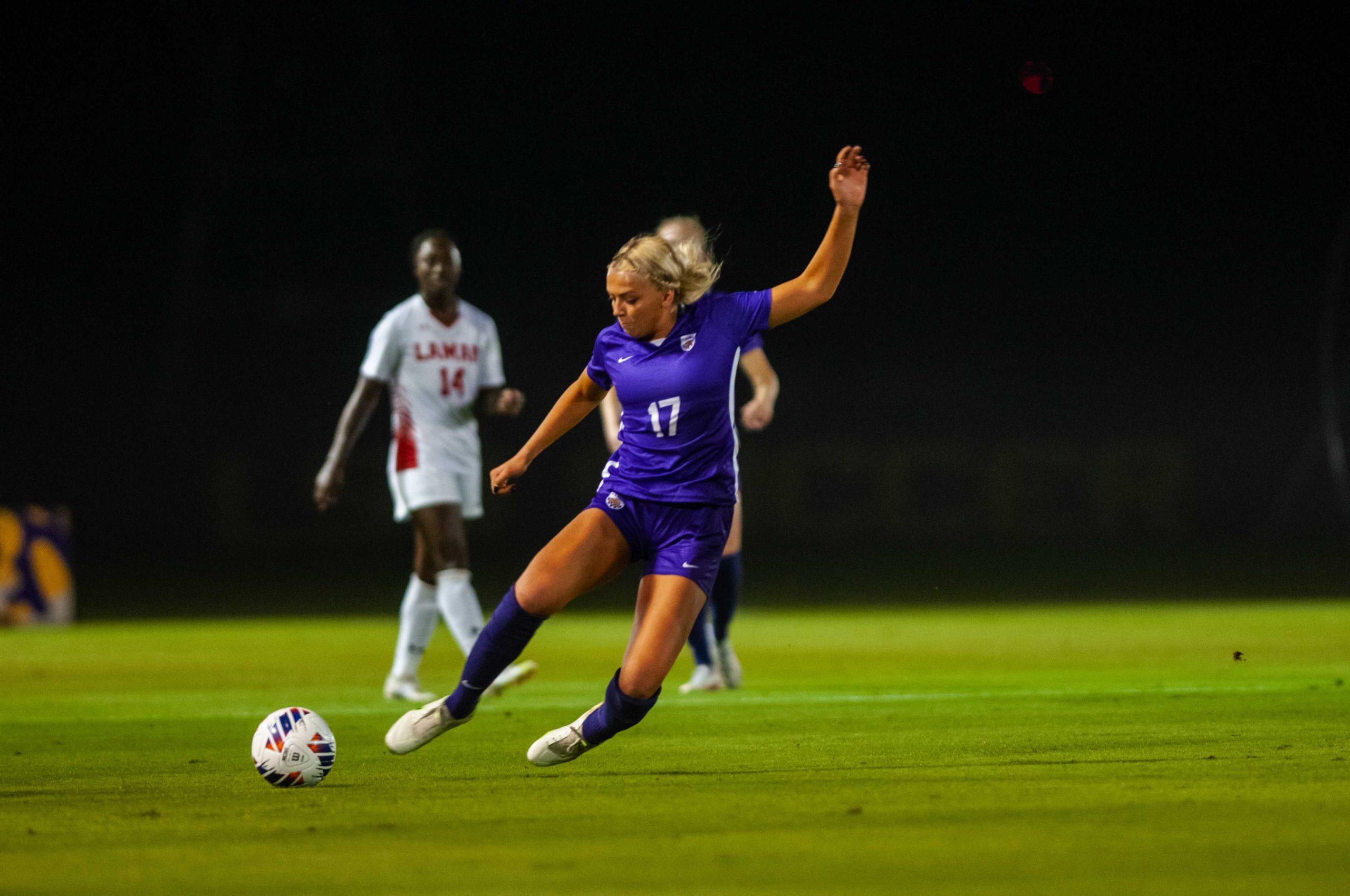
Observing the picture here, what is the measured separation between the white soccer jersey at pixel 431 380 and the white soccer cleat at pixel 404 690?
1.01 m

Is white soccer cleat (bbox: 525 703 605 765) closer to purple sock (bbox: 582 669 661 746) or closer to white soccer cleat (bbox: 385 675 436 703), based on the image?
purple sock (bbox: 582 669 661 746)

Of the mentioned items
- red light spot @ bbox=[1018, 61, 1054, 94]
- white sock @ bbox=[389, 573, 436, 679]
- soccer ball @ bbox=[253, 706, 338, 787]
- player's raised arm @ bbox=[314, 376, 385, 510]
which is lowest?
white sock @ bbox=[389, 573, 436, 679]

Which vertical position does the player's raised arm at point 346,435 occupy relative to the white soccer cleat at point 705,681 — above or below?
above

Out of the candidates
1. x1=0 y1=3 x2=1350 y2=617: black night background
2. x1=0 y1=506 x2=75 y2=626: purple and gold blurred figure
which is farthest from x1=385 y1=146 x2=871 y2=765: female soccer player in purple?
x1=0 y1=3 x2=1350 y2=617: black night background

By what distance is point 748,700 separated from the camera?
322 inches

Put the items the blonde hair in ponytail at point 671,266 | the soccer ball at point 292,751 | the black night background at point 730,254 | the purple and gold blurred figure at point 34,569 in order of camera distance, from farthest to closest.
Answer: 1. the black night background at point 730,254
2. the purple and gold blurred figure at point 34,569
3. the blonde hair in ponytail at point 671,266
4. the soccer ball at point 292,751

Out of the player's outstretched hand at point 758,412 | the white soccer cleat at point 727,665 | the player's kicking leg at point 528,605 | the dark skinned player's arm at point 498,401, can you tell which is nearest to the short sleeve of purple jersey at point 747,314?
the player's kicking leg at point 528,605

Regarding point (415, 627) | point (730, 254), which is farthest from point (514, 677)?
point (730, 254)

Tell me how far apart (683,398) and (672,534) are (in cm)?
41

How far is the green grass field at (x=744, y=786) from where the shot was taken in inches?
146

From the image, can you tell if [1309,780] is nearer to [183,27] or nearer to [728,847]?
[728,847]

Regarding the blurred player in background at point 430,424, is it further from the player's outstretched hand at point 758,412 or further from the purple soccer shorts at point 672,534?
the purple soccer shorts at point 672,534

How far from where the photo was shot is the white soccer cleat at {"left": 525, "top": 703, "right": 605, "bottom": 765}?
5.41 m

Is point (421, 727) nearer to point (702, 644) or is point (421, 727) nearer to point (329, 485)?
point (329, 485)
